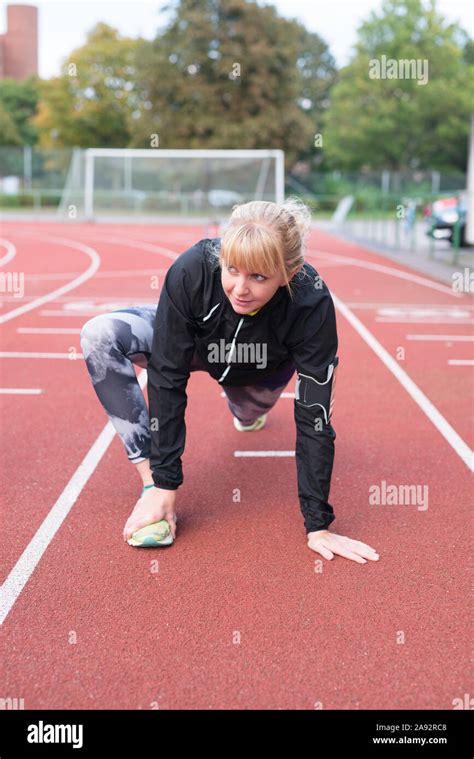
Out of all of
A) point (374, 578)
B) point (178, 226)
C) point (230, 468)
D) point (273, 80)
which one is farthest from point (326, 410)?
Result: point (273, 80)

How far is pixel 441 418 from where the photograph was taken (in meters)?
5.51

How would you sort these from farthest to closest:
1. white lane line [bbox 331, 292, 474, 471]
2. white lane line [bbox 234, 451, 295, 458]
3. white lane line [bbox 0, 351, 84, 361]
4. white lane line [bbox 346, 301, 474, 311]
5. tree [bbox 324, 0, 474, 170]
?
1. tree [bbox 324, 0, 474, 170]
2. white lane line [bbox 346, 301, 474, 311]
3. white lane line [bbox 0, 351, 84, 361]
4. white lane line [bbox 331, 292, 474, 471]
5. white lane line [bbox 234, 451, 295, 458]

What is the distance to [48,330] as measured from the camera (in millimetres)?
8414

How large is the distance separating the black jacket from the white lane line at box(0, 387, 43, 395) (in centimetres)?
287

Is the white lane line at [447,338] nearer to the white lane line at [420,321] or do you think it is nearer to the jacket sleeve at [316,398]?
the white lane line at [420,321]

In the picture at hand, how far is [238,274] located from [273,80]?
42239 mm

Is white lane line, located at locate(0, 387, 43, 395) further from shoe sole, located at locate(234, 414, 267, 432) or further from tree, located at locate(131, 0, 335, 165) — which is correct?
tree, located at locate(131, 0, 335, 165)

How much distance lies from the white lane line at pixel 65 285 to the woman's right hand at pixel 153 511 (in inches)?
230

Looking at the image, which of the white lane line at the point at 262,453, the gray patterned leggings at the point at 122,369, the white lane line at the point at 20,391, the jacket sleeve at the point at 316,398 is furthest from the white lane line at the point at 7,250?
the jacket sleeve at the point at 316,398

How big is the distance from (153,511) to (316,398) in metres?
0.85

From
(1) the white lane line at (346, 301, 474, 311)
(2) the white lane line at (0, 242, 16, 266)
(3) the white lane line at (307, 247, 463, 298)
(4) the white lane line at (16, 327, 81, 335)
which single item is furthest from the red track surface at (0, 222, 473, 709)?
(2) the white lane line at (0, 242, 16, 266)

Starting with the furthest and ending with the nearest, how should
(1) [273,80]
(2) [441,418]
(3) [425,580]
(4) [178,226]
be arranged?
(1) [273,80] → (4) [178,226] → (2) [441,418] → (3) [425,580]

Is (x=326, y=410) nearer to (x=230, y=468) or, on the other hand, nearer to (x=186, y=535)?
(x=186, y=535)

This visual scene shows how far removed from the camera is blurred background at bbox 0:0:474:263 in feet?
98.0
